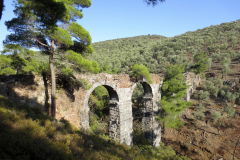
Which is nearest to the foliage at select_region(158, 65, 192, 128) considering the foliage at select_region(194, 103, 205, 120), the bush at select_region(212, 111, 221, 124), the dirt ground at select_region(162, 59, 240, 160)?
the dirt ground at select_region(162, 59, 240, 160)

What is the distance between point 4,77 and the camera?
6020 millimetres

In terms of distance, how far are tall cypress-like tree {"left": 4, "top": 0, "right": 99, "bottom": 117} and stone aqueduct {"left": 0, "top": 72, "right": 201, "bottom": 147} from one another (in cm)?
129

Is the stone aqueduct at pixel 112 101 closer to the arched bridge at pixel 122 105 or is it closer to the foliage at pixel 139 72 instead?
the arched bridge at pixel 122 105

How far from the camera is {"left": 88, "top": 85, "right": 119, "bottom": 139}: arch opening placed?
9.52 m

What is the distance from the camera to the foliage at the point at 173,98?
11.3 m

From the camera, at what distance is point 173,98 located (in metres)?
11.8

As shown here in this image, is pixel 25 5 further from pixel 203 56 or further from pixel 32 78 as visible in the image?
pixel 203 56

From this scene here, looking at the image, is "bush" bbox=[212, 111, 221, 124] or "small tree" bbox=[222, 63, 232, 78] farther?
"small tree" bbox=[222, 63, 232, 78]

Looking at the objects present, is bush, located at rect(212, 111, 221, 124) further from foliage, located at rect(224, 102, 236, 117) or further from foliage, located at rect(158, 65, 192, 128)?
foliage, located at rect(158, 65, 192, 128)

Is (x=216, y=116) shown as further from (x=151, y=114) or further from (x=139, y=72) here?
(x=139, y=72)

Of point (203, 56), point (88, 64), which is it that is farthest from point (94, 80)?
point (203, 56)

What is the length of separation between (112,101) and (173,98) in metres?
5.63

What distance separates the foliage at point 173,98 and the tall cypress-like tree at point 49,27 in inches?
294

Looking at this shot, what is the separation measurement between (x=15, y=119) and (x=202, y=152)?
13.6 metres
